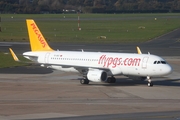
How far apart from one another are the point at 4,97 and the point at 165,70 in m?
15.7

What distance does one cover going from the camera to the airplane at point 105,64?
51688 mm

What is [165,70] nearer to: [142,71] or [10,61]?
[142,71]

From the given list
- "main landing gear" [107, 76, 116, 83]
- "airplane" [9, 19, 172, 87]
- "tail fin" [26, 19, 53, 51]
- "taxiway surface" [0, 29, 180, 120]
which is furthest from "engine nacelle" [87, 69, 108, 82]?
"tail fin" [26, 19, 53, 51]

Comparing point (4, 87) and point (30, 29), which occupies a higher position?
point (30, 29)

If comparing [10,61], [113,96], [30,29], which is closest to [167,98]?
[113,96]

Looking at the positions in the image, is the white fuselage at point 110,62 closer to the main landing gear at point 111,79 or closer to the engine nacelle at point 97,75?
the engine nacelle at point 97,75

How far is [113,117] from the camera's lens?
3547 centimetres

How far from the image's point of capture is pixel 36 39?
2327 inches

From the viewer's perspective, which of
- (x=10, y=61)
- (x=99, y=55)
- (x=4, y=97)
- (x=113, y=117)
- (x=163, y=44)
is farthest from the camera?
(x=163, y=44)

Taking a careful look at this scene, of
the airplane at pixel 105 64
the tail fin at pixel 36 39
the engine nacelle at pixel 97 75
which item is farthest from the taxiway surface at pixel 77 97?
the tail fin at pixel 36 39

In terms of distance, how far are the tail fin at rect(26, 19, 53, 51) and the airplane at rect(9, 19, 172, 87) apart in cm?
41

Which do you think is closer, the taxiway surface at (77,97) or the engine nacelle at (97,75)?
the taxiway surface at (77,97)

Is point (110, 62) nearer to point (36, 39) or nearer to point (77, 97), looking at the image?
point (77, 97)

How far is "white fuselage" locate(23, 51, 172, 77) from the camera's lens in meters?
51.7
